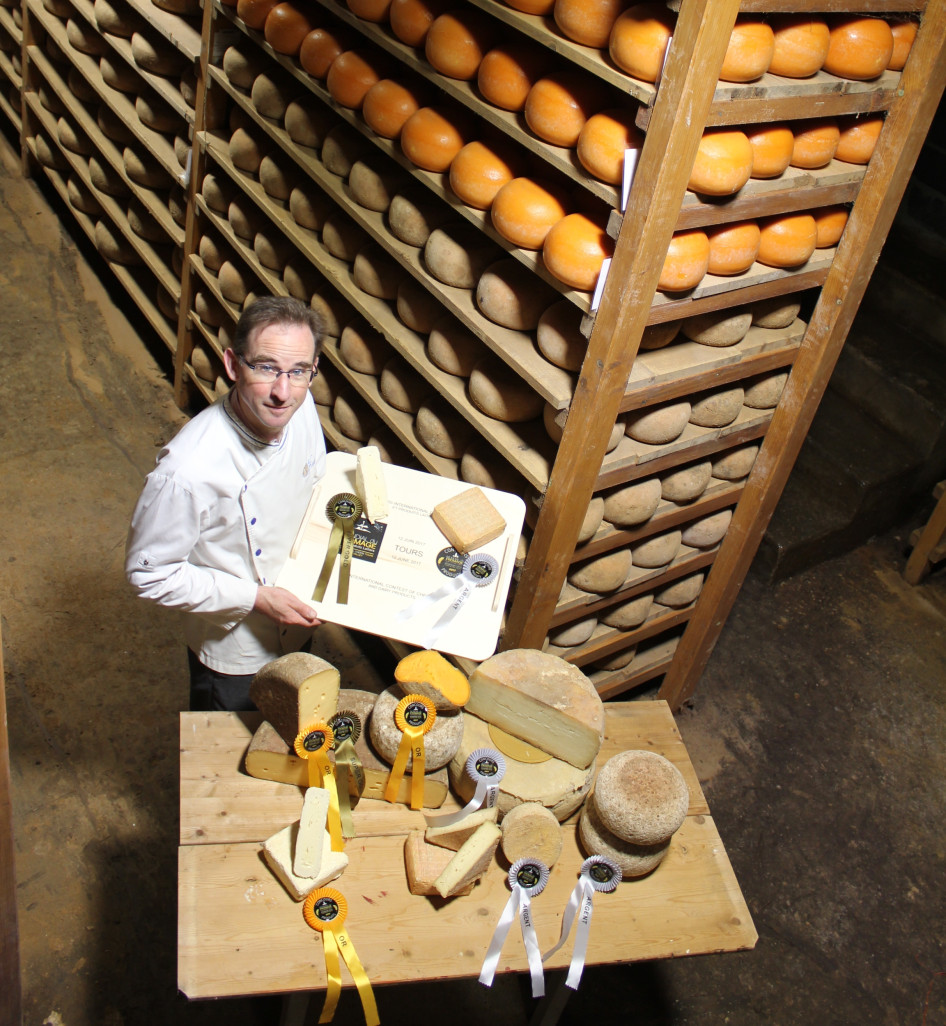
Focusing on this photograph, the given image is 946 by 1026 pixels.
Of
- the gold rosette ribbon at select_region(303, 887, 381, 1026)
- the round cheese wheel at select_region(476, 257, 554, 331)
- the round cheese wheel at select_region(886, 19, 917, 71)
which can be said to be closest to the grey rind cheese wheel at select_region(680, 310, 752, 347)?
the round cheese wheel at select_region(476, 257, 554, 331)

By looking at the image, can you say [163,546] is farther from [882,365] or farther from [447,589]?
[882,365]

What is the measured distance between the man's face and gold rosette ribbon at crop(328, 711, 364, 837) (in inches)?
29.7

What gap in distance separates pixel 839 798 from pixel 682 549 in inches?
50.6

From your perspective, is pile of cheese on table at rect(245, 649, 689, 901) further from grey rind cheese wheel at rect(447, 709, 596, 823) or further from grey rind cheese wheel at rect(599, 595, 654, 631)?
grey rind cheese wheel at rect(599, 595, 654, 631)

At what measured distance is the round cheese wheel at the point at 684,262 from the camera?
95.7 inches

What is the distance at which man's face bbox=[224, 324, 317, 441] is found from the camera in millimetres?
2301

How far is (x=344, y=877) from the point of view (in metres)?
2.11

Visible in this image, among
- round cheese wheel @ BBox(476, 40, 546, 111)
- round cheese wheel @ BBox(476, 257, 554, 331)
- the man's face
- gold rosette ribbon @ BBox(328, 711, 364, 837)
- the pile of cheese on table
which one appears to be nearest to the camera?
the pile of cheese on table

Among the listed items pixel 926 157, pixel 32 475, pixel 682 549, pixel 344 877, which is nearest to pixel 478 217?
pixel 682 549

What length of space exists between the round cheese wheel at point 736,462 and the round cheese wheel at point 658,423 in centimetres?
45

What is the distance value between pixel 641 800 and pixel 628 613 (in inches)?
57.4

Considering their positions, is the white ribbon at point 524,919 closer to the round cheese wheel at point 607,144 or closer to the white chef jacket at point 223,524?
the white chef jacket at point 223,524

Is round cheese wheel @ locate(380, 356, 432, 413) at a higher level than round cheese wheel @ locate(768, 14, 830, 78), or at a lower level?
lower

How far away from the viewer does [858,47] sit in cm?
242
